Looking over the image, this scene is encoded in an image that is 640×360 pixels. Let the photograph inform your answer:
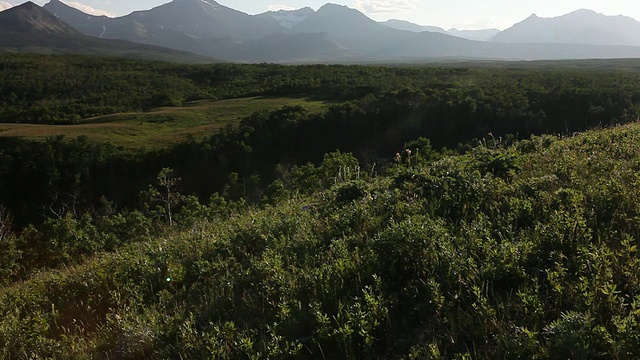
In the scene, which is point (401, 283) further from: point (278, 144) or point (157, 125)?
point (157, 125)

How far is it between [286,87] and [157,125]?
25.5 m

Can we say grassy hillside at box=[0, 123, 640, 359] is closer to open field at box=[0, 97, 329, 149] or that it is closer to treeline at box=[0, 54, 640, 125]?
treeline at box=[0, 54, 640, 125]

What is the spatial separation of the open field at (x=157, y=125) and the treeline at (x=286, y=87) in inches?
250

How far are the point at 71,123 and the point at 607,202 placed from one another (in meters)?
67.7

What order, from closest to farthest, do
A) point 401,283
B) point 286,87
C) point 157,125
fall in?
point 401,283 → point 157,125 → point 286,87

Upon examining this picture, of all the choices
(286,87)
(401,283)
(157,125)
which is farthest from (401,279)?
(286,87)

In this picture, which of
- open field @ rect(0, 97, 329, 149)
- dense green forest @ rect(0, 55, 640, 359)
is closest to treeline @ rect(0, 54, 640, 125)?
open field @ rect(0, 97, 329, 149)

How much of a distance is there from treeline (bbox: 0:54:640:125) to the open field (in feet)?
20.8

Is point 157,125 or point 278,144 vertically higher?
point 157,125

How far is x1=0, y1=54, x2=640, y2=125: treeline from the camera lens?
42906 millimetres

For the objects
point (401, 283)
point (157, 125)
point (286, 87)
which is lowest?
point (157, 125)

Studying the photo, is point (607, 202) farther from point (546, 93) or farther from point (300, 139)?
point (546, 93)

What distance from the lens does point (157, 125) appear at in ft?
180

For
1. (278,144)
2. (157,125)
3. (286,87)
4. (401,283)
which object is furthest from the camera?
(286,87)
